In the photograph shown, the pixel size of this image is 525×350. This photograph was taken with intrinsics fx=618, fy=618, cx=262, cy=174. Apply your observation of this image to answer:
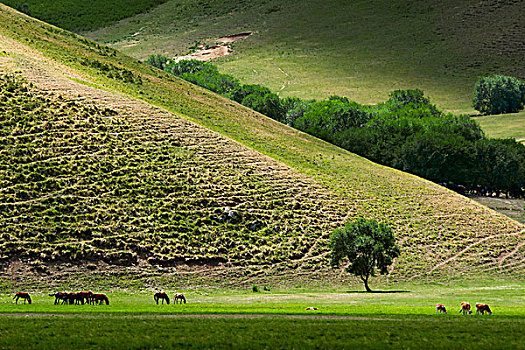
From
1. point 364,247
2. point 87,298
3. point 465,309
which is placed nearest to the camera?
point 465,309

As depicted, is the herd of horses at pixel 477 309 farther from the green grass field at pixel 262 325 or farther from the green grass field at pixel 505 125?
the green grass field at pixel 505 125

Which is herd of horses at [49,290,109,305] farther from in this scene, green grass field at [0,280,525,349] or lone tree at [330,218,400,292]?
lone tree at [330,218,400,292]

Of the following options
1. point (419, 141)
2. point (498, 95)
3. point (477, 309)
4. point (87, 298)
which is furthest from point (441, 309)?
point (498, 95)

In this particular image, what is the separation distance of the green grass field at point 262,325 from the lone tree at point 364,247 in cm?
1342

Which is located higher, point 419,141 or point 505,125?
point 505,125

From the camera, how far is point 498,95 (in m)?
189

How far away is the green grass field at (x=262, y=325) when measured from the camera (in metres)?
25.4

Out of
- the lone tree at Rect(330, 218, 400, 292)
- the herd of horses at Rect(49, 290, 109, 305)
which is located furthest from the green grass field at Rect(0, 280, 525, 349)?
the lone tree at Rect(330, 218, 400, 292)

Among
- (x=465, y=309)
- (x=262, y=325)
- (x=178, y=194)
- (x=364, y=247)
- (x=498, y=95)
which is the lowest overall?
(x=262, y=325)

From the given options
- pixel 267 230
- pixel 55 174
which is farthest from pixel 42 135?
pixel 267 230

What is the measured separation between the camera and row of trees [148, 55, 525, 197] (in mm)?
120875

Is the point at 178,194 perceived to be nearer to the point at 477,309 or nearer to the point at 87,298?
the point at 87,298

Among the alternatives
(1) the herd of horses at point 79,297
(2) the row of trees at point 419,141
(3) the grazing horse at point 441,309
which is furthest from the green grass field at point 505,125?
(1) the herd of horses at point 79,297

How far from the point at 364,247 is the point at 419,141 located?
70640mm
